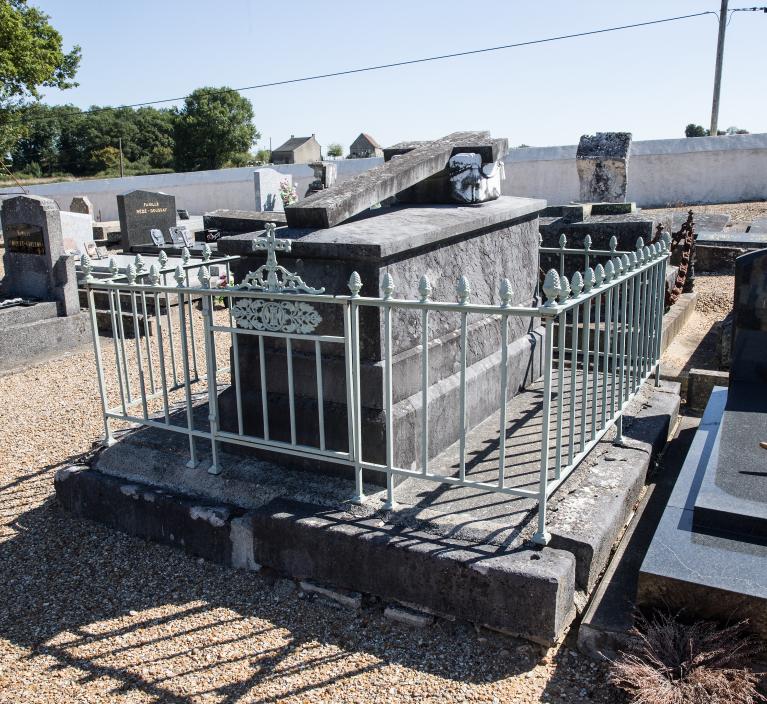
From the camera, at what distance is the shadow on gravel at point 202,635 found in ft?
8.90

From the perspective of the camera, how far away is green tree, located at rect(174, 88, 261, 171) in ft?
175

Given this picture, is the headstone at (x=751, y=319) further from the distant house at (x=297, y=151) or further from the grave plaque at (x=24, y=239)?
the distant house at (x=297, y=151)

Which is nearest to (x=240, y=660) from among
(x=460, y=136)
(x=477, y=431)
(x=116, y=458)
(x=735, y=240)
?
(x=116, y=458)

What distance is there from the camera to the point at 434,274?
3.97m

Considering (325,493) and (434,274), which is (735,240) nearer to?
(434,274)

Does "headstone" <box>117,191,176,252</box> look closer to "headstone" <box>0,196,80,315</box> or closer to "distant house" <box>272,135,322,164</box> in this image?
"headstone" <box>0,196,80,315</box>

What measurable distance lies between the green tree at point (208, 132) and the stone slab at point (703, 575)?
5387 centimetres

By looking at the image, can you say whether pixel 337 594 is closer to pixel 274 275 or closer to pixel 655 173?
pixel 274 275

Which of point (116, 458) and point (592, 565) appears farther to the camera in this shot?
point (116, 458)

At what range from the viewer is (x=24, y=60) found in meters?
25.0

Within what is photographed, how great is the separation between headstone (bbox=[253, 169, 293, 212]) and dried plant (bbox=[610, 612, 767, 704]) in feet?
57.0

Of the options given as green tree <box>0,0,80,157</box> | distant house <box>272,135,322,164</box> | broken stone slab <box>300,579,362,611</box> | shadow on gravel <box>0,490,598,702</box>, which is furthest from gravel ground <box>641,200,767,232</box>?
distant house <box>272,135,322,164</box>

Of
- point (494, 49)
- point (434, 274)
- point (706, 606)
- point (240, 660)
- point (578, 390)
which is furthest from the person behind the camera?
point (494, 49)

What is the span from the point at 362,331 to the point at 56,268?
21.6 ft
